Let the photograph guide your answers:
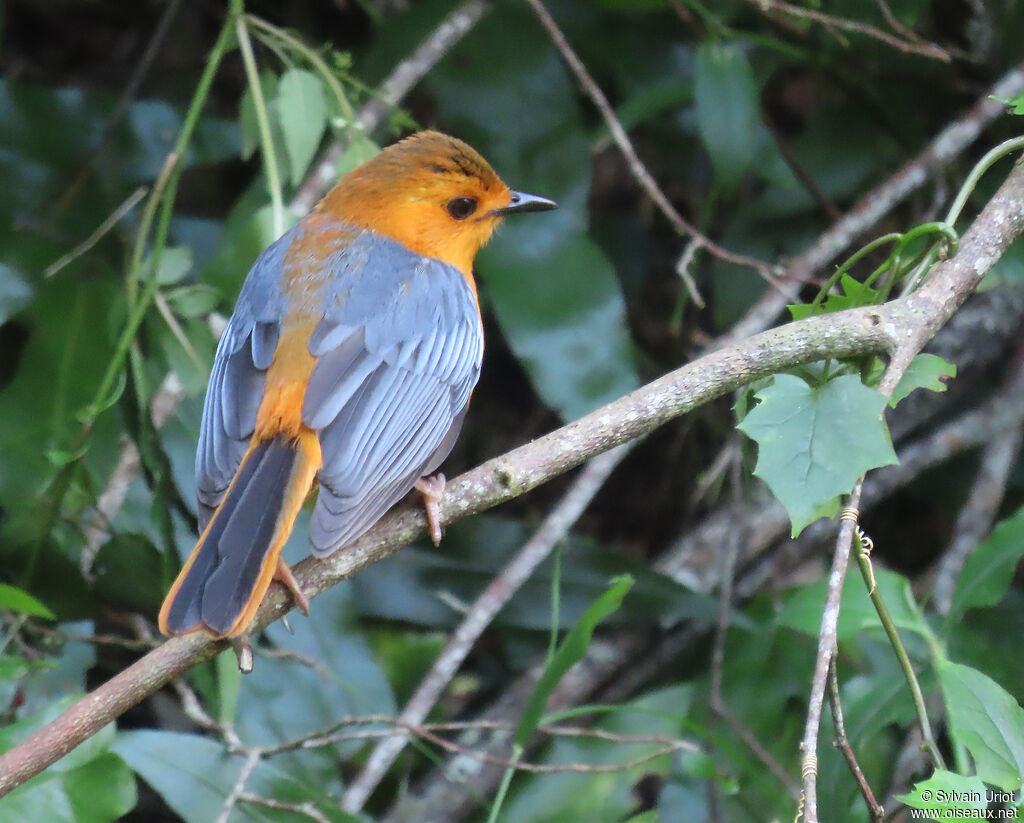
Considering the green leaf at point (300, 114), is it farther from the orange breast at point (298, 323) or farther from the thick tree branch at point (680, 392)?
the thick tree branch at point (680, 392)

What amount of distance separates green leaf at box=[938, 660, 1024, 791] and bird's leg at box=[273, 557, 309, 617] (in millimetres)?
1361

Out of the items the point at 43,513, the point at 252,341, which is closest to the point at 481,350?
the point at 252,341

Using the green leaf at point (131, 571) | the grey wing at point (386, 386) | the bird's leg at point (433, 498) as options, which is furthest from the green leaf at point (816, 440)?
the green leaf at point (131, 571)

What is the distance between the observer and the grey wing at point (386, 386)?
8.27 ft

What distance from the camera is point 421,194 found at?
11.5ft

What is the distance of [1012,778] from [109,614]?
2.55 metres

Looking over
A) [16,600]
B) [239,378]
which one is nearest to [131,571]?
[16,600]

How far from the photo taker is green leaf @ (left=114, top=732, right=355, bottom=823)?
2.97m

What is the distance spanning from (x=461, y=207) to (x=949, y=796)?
2293 mm

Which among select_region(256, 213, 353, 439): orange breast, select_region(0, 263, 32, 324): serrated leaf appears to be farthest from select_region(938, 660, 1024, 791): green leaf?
select_region(0, 263, 32, 324): serrated leaf

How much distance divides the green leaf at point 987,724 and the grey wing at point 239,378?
5.39 ft

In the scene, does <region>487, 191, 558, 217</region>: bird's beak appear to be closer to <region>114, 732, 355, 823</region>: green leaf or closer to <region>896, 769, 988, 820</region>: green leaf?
<region>114, 732, 355, 823</region>: green leaf

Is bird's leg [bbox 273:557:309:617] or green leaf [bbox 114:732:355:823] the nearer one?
bird's leg [bbox 273:557:309:617]

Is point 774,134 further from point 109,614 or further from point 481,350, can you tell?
point 109,614
